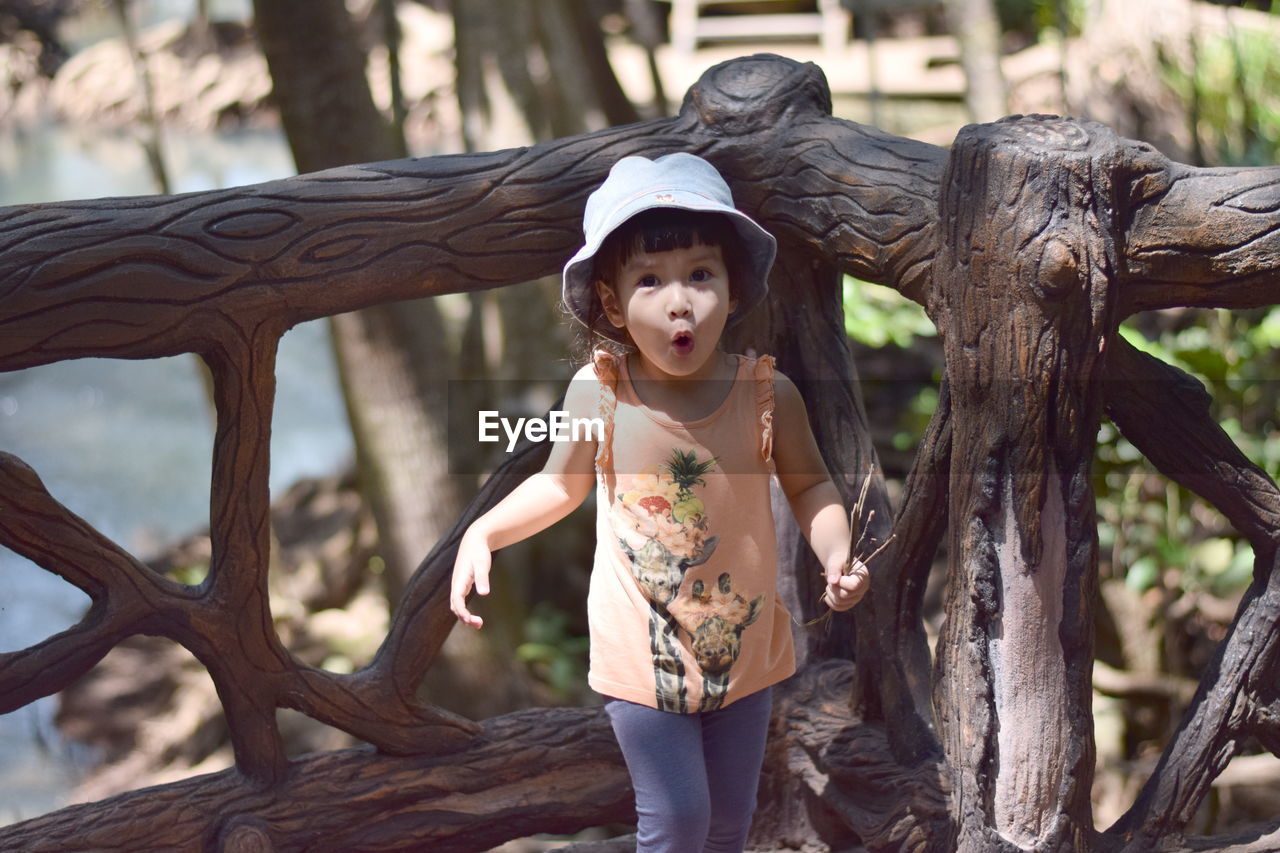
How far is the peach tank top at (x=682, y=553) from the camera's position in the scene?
5.90ft

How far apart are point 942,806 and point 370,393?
101 inches

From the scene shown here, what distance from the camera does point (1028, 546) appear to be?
177 centimetres

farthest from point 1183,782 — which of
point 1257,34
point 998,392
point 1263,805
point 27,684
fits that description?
point 1257,34

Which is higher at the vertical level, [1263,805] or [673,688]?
[673,688]

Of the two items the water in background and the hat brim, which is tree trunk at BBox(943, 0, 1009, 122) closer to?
the hat brim

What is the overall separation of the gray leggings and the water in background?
12.9 feet

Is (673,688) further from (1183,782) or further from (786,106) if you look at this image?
(786,106)

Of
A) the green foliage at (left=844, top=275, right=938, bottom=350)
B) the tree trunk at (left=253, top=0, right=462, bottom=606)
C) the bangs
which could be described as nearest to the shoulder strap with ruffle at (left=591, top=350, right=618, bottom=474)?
the bangs

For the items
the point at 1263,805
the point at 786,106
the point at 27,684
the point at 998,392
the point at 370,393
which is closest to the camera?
the point at 998,392

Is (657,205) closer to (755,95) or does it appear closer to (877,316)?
(755,95)

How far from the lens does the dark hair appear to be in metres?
1.73

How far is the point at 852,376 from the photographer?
226cm

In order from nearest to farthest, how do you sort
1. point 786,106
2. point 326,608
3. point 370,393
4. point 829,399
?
point 786,106
point 829,399
point 370,393
point 326,608

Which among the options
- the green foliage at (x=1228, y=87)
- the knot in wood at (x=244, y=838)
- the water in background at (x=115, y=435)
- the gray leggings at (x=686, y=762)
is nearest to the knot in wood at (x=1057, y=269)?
the gray leggings at (x=686, y=762)
